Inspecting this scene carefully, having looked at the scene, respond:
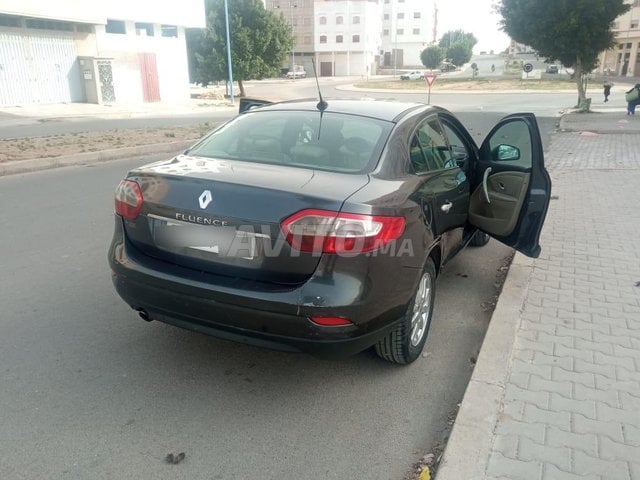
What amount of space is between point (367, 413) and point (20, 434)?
69.3 inches

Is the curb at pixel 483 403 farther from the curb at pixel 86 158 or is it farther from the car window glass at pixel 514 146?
the curb at pixel 86 158

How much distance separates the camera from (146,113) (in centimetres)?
2333

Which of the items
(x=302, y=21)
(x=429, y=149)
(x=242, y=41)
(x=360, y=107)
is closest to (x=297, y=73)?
(x=302, y=21)

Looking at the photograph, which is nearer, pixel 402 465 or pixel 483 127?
pixel 402 465

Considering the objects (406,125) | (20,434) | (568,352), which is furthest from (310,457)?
(406,125)

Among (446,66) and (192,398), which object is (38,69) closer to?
(192,398)

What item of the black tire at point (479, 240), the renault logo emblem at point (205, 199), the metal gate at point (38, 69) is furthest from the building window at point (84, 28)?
the renault logo emblem at point (205, 199)

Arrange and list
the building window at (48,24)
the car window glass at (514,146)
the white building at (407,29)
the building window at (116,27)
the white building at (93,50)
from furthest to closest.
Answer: the white building at (407,29) → the building window at (116,27) → the building window at (48,24) → the white building at (93,50) → the car window glass at (514,146)

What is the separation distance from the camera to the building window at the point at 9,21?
22.0 metres

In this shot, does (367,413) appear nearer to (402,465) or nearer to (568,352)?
(402,465)

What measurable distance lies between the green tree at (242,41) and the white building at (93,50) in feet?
9.10

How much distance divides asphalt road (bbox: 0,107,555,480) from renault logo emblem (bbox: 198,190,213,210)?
3.56 feet

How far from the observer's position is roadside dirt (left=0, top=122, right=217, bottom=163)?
1086 cm

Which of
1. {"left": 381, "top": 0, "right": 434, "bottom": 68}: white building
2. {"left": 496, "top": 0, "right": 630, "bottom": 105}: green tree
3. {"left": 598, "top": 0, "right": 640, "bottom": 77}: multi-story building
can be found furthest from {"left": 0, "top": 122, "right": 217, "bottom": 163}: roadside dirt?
{"left": 381, "top": 0, "right": 434, "bottom": 68}: white building
